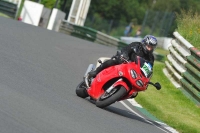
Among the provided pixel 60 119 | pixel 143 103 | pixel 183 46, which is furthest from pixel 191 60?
pixel 60 119

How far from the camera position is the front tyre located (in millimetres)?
12141

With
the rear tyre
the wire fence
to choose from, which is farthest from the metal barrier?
the rear tyre

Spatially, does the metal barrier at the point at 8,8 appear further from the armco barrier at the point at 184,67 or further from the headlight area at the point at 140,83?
the headlight area at the point at 140,83

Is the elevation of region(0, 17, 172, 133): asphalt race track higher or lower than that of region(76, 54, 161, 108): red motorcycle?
lower

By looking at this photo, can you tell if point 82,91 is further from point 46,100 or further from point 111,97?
point 46,100

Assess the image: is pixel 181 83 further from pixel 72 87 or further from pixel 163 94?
pixel 72 87

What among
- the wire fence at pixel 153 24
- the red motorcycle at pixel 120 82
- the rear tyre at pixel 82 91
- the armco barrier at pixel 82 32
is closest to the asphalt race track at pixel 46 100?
the rear tyre at pixel 82 91

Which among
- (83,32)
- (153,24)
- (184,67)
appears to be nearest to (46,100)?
(184,67)

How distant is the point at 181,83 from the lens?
61.9 feet

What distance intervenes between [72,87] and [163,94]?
154 inches

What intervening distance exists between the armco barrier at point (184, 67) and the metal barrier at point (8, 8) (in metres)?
13.6

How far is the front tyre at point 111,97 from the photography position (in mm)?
12141

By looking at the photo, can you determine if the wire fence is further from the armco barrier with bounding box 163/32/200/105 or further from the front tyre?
the front tyre

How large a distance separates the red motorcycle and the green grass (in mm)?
1347
